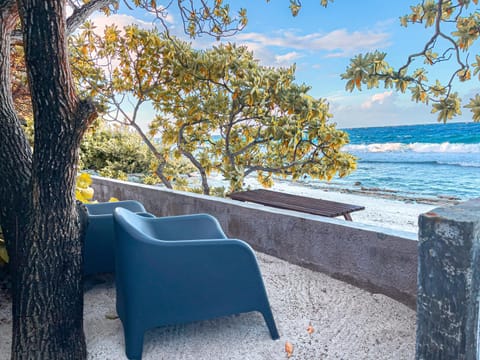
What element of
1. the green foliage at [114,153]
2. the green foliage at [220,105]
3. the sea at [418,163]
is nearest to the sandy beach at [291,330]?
the green foliage at [220,105]

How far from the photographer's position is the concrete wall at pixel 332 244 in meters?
2.13

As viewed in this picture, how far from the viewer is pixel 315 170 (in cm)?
447

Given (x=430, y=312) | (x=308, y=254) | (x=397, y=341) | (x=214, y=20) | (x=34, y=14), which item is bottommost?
(x=397, y=341)

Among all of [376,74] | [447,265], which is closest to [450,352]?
[447,265]

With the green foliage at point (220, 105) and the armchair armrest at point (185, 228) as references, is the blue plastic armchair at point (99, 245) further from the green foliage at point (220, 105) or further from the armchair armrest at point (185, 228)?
the green foliage at point (220, 105)

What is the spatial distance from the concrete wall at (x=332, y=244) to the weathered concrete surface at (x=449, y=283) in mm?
937

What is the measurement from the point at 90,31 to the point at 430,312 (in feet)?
16.0

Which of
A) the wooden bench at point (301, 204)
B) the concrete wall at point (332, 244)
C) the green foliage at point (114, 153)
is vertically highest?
the green foliage at point (114, 153)

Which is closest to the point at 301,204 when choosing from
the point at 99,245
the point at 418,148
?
the point at 99,245

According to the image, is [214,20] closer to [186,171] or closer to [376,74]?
[376,74]

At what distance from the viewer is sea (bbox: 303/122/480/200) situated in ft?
43.6

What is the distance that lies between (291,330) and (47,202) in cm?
140

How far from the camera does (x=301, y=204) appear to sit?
10.9ft

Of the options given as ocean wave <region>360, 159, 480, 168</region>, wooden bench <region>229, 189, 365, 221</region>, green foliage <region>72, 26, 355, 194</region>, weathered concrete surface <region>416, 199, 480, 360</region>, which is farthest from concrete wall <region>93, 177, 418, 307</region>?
ocean wave <region>360, 159, 480, 168</region>
